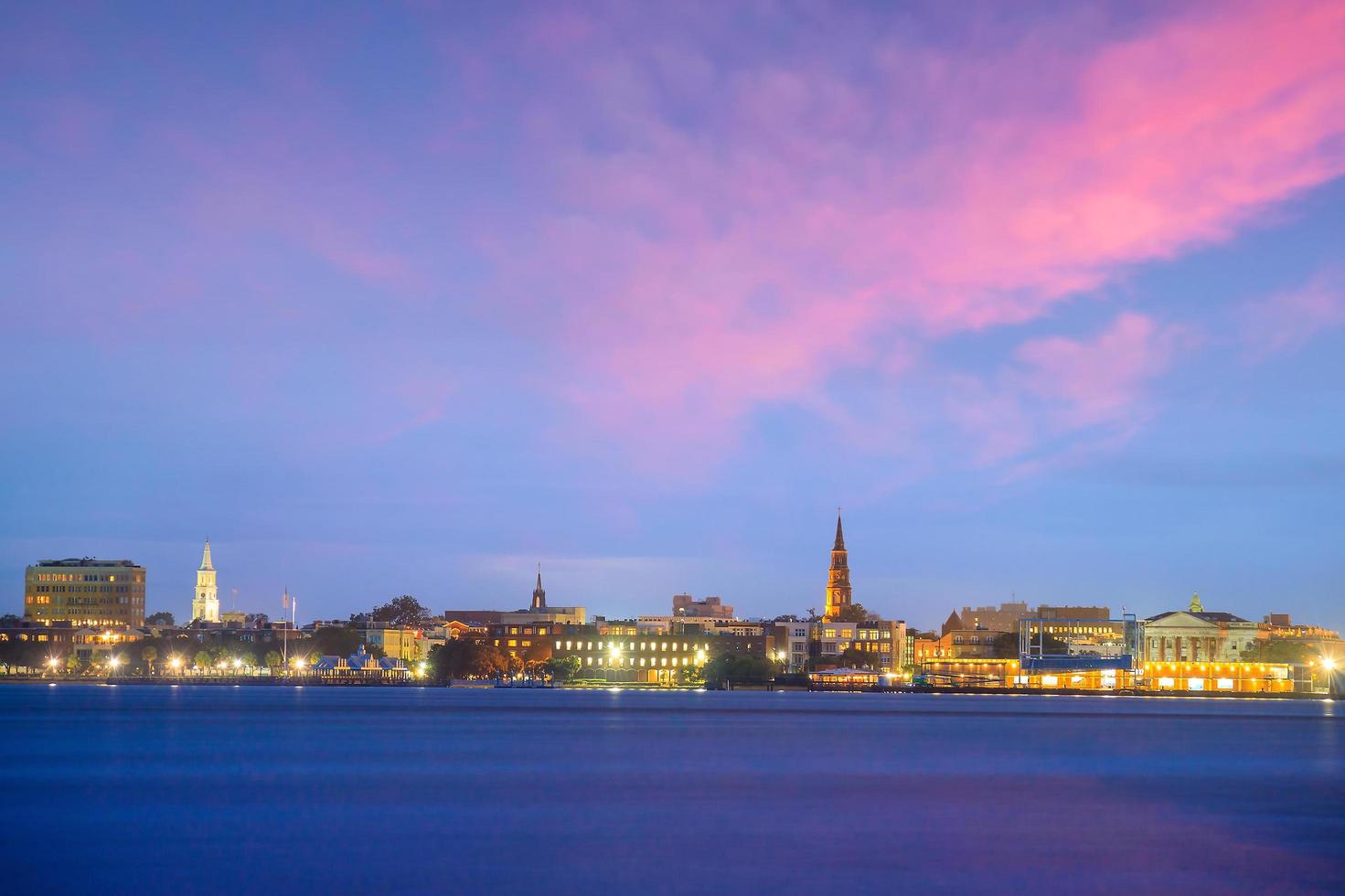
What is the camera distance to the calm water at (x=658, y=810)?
1441 inches

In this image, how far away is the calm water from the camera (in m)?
36.6

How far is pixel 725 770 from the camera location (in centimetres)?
6650

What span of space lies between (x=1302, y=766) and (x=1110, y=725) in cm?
4495

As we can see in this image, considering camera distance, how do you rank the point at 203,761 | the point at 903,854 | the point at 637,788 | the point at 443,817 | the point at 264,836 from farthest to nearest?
1. the point at 203,761
2. the point at 637,788
3. the point at 443,817
4. the point at 264,836
5. the point at 903,854

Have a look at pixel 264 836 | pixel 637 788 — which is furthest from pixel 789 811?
pixel 264 836

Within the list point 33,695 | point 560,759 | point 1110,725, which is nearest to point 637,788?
point 560,759

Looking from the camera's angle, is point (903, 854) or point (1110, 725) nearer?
point (903, 854)

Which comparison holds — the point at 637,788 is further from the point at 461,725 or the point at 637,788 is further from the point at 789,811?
the point at 461,725

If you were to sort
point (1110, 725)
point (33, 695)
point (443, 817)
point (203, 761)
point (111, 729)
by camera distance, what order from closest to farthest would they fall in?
point (443, 817)
point (203, 761)
point (111, 729)
point (1110, 725)
point (33, 695)

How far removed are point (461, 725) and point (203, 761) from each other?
39.0 m

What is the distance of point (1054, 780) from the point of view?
63.5 meters

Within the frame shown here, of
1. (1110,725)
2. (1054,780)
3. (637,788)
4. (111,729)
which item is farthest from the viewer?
(1110,725)

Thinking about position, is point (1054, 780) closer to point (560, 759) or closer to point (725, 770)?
point (725, 770)

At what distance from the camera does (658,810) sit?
50750mm
